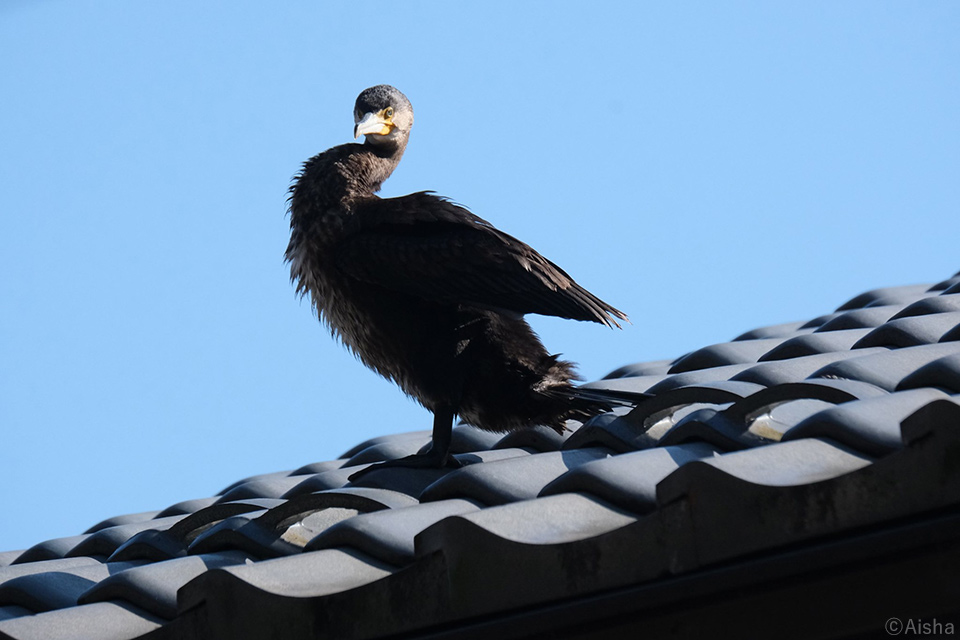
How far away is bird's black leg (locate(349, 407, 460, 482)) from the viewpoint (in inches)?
127

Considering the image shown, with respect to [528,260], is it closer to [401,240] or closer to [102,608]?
[401,240]

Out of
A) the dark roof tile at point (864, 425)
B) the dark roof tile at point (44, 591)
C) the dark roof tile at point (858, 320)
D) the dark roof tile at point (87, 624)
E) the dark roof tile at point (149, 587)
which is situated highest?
the dark roof tile at point (858, 320)

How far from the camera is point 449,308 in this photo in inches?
130

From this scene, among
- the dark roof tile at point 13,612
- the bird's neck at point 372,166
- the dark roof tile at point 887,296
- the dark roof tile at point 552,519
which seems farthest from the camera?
the dark roof tile at point 887,296

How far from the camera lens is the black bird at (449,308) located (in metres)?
3.22

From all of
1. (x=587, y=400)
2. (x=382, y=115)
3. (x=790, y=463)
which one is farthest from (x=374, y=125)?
(x=790, y=463)

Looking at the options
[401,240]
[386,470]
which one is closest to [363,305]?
[401,240]

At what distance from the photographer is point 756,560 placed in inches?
64.2

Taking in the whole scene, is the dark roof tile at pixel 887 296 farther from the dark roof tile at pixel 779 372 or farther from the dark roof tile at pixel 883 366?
the dark roof tile at pixel 883 366

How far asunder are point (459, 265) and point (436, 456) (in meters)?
0.53

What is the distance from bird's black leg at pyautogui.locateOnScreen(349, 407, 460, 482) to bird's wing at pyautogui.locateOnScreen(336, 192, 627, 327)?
343 millimetres

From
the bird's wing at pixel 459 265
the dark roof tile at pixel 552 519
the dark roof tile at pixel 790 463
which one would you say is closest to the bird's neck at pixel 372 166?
the bird's wing at pixel 459 265

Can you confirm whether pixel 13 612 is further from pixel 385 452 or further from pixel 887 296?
pixel 887 296

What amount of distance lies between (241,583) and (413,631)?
0.27 metres
